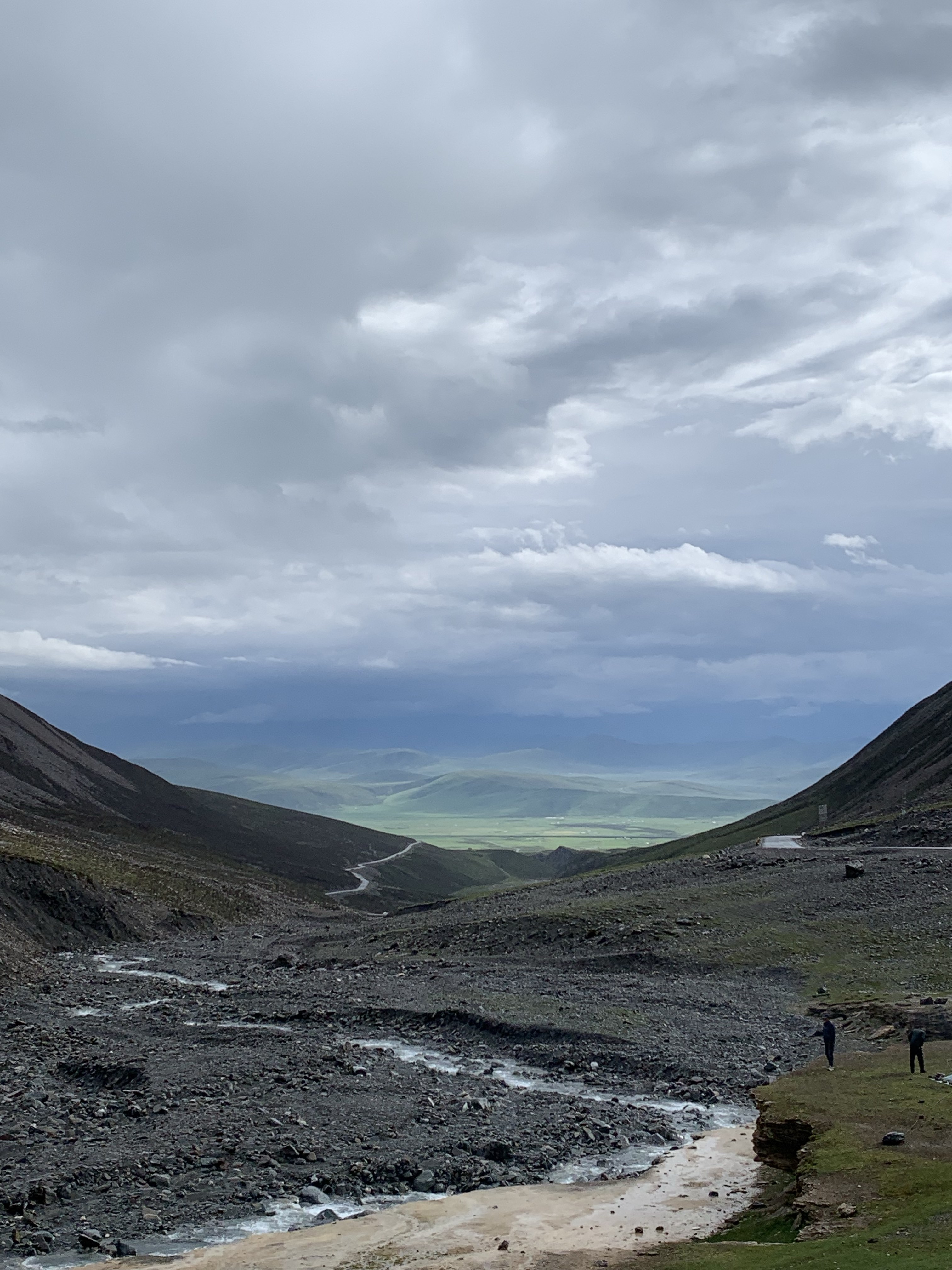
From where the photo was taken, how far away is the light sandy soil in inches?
1009

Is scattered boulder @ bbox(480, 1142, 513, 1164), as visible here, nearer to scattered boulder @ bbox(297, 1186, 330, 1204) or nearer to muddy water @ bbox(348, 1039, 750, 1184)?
muddy water @ bbox(348, 1039, 750, 1184)

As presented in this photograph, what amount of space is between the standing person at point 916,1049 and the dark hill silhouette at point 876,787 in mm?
88809

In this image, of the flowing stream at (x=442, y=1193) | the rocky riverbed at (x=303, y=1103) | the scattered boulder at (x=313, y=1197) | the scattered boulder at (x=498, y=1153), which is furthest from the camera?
the scattered boulder at (x=498, y=1153)

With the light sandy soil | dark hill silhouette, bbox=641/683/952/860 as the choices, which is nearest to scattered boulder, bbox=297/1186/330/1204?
the light sandy soil

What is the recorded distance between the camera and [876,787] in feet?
518

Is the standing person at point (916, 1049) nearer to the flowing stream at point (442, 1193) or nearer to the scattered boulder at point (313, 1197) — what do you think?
the flowing stream at point (442, 1193)

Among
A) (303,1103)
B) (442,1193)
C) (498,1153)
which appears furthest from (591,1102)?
(303,1103)

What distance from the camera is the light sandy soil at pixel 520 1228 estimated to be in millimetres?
25625

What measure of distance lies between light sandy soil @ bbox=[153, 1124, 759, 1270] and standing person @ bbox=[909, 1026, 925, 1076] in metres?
8.93

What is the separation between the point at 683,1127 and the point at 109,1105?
71.8 ft

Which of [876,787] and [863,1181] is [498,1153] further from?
[876,787]

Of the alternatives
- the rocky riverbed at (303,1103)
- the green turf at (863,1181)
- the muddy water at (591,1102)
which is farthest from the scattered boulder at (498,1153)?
the green turf at (863,1181)

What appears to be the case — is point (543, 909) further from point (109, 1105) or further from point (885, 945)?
point (109, 1105)

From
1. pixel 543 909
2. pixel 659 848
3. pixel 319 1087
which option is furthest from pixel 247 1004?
pixel 659 848
